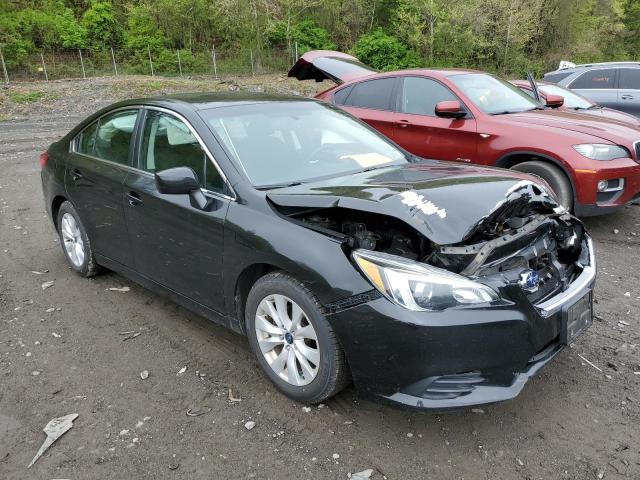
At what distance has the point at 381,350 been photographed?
8.08ft

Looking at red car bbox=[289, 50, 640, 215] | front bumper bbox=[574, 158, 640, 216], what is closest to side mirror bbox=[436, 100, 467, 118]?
red car bbox=[289, 50, 640, 215]

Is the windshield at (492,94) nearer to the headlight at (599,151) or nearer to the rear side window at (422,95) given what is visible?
the rear side window at (422,95)

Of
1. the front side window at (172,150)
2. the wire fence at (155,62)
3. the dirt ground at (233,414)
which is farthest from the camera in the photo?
the wire fence at (155,62)

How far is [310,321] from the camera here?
8.85 feet

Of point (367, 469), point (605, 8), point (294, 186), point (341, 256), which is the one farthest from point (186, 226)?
point (605, 8)

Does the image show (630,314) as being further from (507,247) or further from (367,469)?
(367,469)

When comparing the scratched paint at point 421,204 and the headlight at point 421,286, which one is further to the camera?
the scratched paint at point 421,204

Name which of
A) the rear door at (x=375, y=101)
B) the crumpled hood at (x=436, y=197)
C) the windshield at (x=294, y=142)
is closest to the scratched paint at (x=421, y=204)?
the crumpled hood at (x=436, y=197)

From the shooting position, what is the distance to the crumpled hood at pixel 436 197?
259 centimetres

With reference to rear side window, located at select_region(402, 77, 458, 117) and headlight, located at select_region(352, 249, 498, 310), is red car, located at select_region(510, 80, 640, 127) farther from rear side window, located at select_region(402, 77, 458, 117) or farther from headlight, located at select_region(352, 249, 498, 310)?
headlight, located at select_region(352, 249, 498, 310)

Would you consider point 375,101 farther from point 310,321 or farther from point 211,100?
point 310,321

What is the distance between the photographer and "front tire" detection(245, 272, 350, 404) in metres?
2.66

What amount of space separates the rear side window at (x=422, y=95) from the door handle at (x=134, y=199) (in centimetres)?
391

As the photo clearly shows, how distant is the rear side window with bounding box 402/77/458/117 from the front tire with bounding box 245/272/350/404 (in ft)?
13.9
